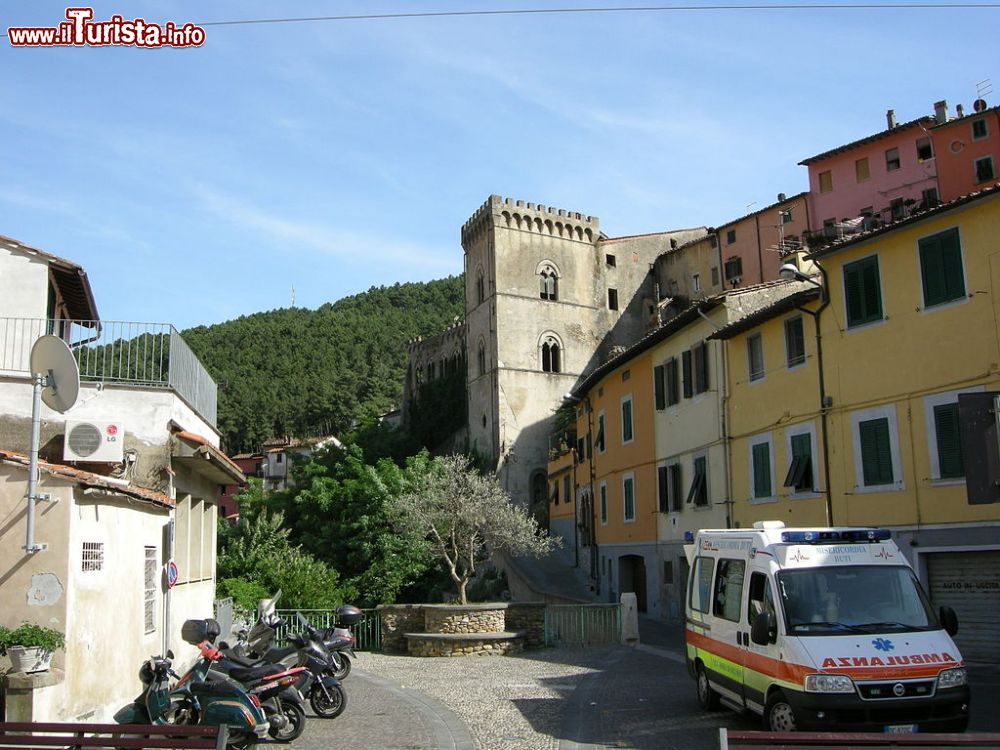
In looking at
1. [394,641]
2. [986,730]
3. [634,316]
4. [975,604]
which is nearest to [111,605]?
[986,730]

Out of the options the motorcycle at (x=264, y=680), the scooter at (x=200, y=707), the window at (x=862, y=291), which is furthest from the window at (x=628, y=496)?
the scooter at (x=200, y=707)

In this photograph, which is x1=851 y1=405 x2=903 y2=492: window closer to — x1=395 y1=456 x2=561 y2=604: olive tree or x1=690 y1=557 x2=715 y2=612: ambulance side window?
x1=690 y1=557 x2=715 y2=612: ambulance side window

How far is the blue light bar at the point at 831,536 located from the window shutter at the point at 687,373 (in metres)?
14.1

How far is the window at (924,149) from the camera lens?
38.1m

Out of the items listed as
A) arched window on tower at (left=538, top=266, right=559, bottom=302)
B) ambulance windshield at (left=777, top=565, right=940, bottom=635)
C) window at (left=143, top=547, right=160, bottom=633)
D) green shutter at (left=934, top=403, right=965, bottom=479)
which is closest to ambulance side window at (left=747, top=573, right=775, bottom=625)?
ambulance windshield at (left=777, top=565, right=940, bottom=635)

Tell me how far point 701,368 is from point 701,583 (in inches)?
484

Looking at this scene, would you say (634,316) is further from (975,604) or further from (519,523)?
(975,604)

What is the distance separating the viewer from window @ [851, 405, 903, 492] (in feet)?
53.7

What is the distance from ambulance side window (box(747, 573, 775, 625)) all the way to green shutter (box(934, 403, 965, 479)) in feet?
22.7

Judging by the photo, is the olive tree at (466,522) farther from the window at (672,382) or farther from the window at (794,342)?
the window at (794,342)

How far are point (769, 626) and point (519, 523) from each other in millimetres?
17125

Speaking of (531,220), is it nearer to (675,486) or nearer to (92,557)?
(675,486)

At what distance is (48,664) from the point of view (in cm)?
868

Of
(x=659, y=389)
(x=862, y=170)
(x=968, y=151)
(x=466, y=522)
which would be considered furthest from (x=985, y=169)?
(x=466, y=522)
